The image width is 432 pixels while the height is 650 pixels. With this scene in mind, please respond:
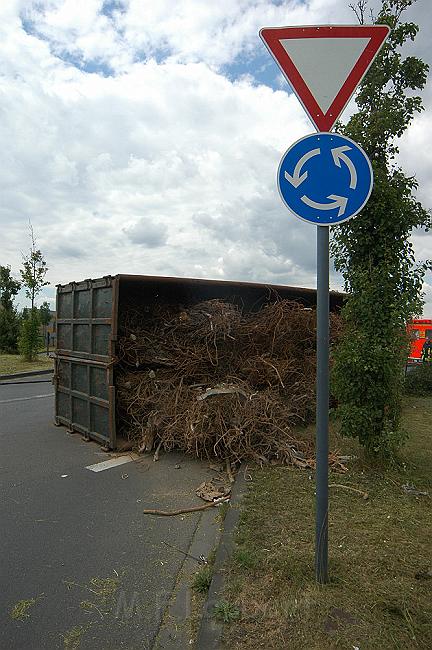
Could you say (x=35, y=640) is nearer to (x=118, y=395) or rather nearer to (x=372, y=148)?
(x=118, y=395)

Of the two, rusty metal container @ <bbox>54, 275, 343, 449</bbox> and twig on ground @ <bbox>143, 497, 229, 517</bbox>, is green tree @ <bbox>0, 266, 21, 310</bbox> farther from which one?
twig on ground @ <bbox>143, 497, 229, 517</bbox>

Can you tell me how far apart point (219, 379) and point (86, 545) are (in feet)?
12.0

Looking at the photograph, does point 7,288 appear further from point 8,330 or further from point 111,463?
point 111,463

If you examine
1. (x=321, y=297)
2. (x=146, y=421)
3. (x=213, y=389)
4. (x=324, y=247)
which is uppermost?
(x=324, y=247)

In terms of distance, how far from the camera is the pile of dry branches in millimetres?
5957

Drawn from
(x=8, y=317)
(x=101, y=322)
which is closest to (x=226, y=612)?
(x=101, y=322)

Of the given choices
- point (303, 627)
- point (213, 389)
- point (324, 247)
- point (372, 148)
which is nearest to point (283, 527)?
point (303, 627)

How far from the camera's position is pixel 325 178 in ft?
9.16

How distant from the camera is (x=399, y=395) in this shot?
5.18 metres

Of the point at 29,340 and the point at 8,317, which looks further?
the point at 8,317

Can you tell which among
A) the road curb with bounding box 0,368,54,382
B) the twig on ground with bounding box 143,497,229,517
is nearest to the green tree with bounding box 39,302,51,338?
the road curb with bounding box 0,368,54,382

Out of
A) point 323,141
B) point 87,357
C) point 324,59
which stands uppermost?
point 324,59

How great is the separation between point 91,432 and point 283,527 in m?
4.13

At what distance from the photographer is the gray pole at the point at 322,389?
284 centimetres
